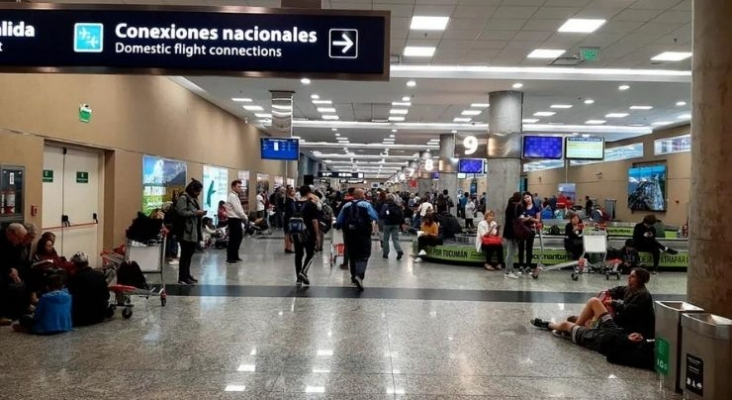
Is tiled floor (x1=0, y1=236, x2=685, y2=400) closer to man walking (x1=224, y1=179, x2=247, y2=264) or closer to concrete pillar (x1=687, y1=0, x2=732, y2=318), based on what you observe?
concrete pillar (x1=687, y1=0, x2=732, y2=318)

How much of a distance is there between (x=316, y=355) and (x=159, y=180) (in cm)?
1050

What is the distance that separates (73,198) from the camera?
33.9 ft

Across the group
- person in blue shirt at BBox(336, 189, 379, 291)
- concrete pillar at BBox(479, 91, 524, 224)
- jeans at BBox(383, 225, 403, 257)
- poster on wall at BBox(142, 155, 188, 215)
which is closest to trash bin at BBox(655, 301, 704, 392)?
person in blue shirt at BBox(336, 189, 379, 291)

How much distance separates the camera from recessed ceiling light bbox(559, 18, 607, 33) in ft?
32.1

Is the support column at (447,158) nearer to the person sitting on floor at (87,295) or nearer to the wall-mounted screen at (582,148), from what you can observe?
the wall-mounted screen at (582,148)

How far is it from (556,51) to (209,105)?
12.2m

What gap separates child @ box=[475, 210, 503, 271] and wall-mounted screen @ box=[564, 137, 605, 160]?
251 inches

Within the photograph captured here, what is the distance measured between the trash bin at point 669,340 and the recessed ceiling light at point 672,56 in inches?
372

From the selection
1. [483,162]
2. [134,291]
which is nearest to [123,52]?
[134,291]

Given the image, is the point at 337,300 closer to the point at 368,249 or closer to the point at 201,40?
the point at 368,249

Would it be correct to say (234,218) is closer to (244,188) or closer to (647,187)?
(244,188)

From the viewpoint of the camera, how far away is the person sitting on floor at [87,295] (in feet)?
20.5

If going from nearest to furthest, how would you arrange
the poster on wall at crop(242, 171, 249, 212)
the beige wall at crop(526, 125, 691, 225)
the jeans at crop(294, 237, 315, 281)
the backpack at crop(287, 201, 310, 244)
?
the backpack at crop(287, 201, 310, 244) < the jeans at crop(294, 237, 315, 281) < the beige wall at crop(526, 125, 691, 225) < the poster on wall at crop(242, 171, 249, 212)

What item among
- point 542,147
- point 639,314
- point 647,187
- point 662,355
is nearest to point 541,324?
point 639,314
